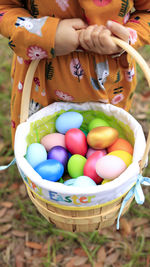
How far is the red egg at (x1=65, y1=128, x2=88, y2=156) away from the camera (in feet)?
3.43

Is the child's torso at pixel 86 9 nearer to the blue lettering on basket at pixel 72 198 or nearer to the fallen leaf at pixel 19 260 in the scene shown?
the blue lettering on basket at pixel 72 198

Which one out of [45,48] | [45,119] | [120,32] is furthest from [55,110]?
[120,32]

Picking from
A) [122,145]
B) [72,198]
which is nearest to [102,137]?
[122,145]

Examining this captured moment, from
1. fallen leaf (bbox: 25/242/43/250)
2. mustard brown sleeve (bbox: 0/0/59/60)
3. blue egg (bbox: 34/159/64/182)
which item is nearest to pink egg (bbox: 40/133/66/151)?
blue egg (bbox: 34/159/64/182)

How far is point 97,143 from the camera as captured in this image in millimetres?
1028

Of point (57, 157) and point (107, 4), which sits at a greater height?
point (107, 4)

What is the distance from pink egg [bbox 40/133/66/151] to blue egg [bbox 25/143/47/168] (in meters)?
0.08

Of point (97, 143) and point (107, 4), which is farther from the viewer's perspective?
point (97, 143)

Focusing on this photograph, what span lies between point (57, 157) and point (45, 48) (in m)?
0.41

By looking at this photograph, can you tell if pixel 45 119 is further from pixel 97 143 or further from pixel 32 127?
pixel 97 143

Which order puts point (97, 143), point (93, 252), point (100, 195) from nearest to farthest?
point (100, 195), point (97, 143), point (93, 252)

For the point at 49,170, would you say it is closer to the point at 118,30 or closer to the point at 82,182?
the point at 82,182

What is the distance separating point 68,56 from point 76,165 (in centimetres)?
38

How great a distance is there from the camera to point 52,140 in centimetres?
108
